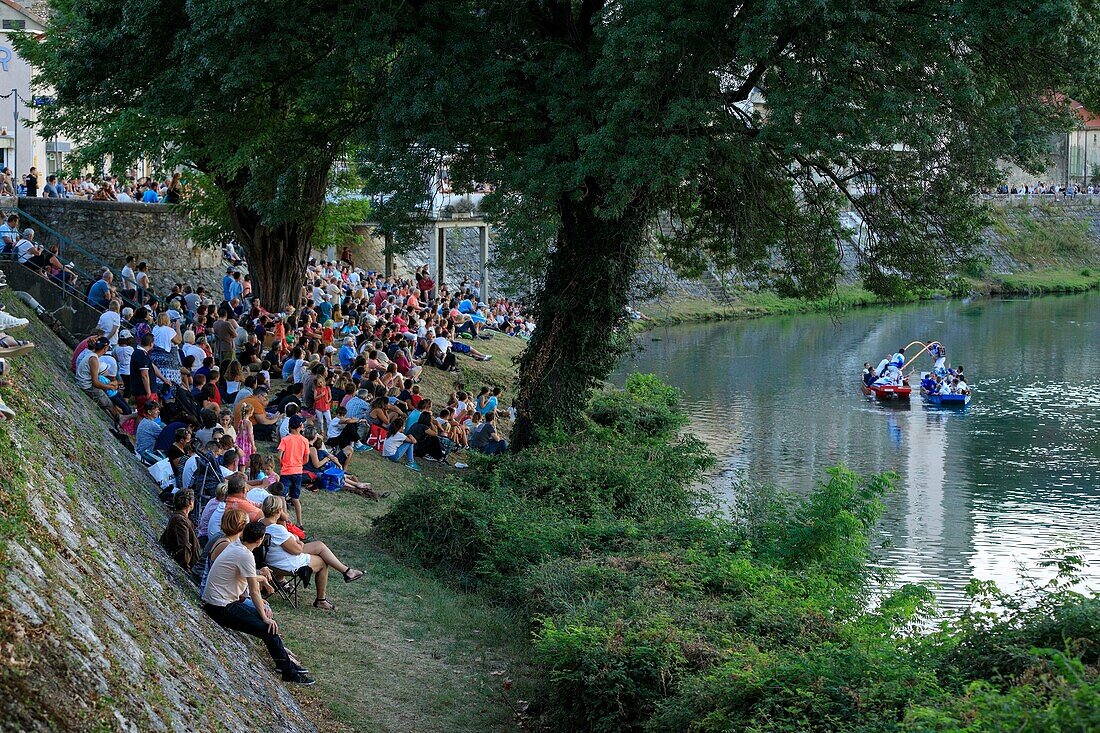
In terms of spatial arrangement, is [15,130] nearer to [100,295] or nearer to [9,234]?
[9,234]

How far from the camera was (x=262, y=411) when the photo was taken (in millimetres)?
16719

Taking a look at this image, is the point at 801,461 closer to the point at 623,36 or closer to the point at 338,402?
the point at 338,402

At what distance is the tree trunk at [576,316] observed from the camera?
18.5 meters

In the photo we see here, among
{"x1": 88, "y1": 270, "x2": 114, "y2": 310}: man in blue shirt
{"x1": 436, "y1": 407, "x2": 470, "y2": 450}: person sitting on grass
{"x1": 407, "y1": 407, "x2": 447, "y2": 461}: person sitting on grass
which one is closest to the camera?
{"x1": 407, "y1": 407, "x2": 447, "y2": 461}: person sitting on grass

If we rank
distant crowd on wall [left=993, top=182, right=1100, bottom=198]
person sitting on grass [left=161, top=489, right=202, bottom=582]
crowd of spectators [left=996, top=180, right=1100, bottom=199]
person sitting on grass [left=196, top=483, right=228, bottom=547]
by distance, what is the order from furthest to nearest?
crowd of spectators [left=996, top=180, right=1100, bottom=199] < distant crowd on wall [left=993, top=182, right=1100, bottom=198] < person sitting on grass [left=196, top=483, right=228, bottom=547] < person sitting on grass [left=161, top=489, right=202, bottom=582]

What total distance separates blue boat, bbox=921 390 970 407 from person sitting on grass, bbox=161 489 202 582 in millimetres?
26284

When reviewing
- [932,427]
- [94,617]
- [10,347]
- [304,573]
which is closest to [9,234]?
[304,573]

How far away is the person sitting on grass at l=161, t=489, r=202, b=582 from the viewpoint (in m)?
10.0

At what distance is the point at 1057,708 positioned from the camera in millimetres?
5750

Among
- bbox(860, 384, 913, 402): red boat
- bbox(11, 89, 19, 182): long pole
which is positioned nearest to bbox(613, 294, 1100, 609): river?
bbox(860, 384, 913, 402): red boat

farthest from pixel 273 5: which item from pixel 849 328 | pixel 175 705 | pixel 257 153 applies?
pixel 849 328

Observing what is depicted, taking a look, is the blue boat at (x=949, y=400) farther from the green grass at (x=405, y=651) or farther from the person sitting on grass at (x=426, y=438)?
the green grass at (x=405, y=651)

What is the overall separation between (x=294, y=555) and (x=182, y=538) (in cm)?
136

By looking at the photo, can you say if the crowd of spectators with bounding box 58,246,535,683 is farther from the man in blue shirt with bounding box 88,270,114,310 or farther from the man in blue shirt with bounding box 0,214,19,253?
the man in blue shirt with bounding box 0,214,19,253
